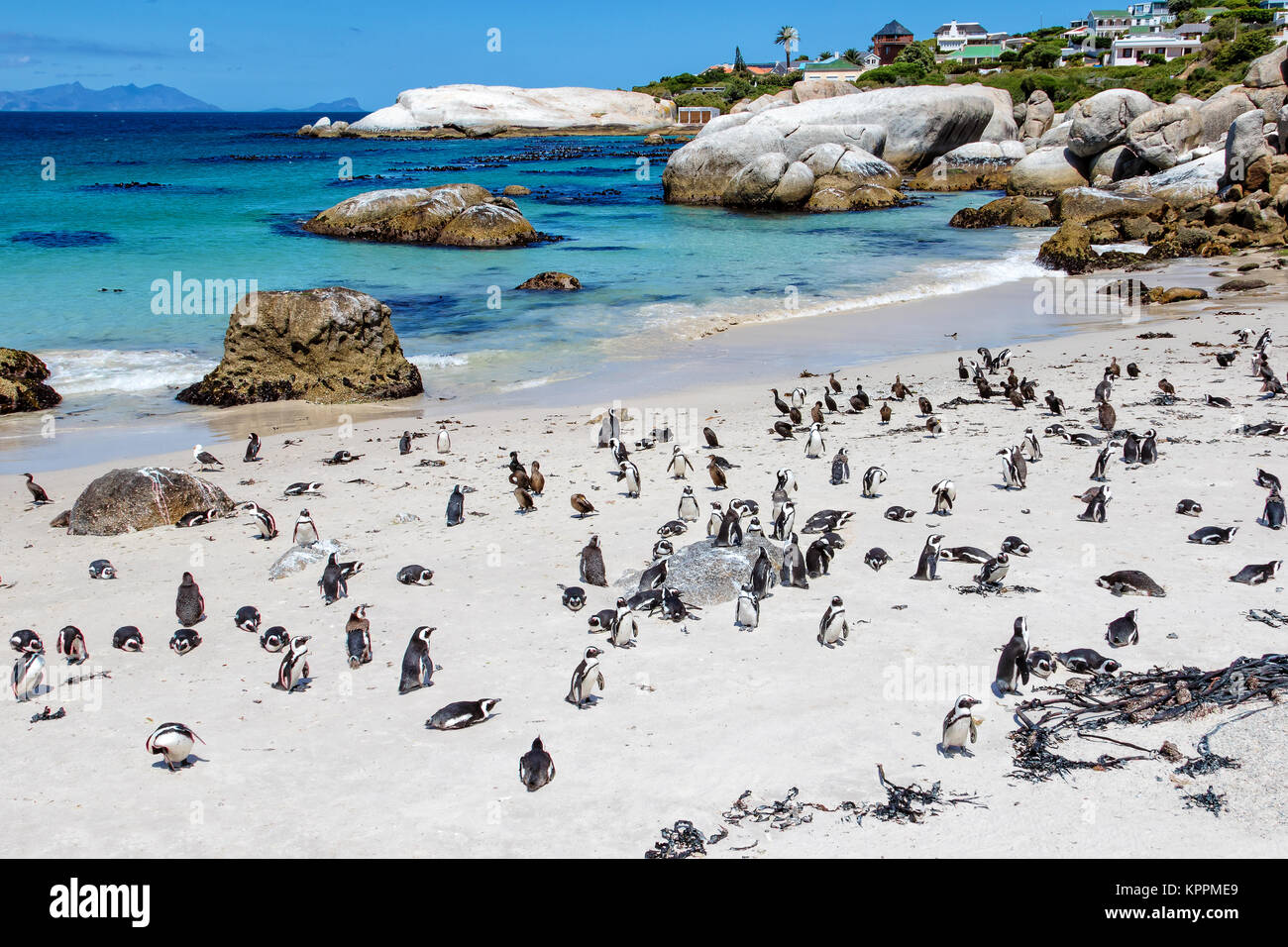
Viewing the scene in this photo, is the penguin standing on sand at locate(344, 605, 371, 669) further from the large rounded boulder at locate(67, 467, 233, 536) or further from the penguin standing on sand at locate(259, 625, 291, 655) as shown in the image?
the large rounded boulder at locate(67, 467, 233, 536)

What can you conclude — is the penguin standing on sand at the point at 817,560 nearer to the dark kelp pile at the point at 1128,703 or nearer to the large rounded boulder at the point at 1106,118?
the dark kelp pile at the point at 1128,703

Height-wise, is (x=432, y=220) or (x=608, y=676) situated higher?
(x=432, y=220)

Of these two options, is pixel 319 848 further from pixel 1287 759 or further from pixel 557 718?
pixel 1287 759

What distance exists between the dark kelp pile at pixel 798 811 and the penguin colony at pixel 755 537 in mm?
582

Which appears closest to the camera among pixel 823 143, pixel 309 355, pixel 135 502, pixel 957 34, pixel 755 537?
pixel 755 537

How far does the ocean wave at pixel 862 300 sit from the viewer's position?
2336 centimetres

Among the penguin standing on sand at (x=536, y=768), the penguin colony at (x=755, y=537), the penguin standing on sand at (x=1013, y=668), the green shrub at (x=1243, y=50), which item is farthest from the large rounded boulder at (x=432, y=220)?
the green shrub at (x=1243, y=50)

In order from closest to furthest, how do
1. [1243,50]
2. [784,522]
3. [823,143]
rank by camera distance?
[784,522] < [823,143] < [1243,50]

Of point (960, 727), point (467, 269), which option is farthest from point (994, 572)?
point (467, 269)

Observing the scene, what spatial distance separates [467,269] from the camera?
31.4 metres

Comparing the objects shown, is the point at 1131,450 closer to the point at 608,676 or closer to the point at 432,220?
the point at 608,676

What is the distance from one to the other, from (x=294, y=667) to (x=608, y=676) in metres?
2.30

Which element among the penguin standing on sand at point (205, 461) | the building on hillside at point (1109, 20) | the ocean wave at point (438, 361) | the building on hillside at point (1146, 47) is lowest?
the penguin standing on sand at point (205, 461)
